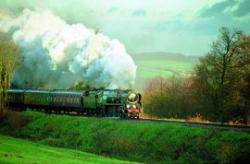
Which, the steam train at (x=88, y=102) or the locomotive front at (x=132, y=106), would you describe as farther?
the steam train at (x=88, y=102)

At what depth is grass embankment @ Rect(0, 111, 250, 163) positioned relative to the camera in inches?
771

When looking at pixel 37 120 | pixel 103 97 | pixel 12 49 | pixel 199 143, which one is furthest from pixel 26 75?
pixel 199 143

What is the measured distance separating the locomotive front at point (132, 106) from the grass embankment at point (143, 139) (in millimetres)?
2867

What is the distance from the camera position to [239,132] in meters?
19.8

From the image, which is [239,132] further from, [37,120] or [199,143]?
[37,120]

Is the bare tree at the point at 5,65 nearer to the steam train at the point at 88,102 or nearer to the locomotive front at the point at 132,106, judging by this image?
the steam train at the point at 88,102

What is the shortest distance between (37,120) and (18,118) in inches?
76.2

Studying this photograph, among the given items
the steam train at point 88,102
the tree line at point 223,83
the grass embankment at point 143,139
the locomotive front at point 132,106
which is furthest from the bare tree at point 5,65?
the tree line at point 223,83

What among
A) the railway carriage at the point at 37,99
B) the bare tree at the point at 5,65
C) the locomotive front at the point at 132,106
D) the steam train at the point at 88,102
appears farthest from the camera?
the railway carriage at the point at 37,99

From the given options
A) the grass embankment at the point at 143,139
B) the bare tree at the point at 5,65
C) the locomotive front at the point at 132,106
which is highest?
the bare tree at the point at 5,65

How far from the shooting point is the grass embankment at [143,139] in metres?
19.6

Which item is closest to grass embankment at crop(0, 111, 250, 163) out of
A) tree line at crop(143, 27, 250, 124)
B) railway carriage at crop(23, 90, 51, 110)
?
railway carriage at crop(23, 90, 51, 110)

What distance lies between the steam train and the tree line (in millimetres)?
4682

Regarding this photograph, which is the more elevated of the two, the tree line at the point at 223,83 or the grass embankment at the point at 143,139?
the tree line at the point at 223,83
